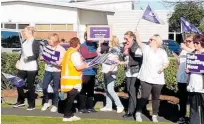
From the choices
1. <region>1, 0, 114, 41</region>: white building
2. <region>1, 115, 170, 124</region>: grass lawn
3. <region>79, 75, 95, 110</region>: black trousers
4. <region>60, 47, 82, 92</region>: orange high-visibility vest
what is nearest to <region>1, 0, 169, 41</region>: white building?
<region>1, 0, 114, 41</region>: white building

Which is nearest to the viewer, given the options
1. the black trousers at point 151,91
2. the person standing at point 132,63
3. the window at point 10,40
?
the black trousers at point 151,91

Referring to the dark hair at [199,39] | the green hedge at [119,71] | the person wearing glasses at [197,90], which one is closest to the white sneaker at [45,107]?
the green hedge at [119,71]

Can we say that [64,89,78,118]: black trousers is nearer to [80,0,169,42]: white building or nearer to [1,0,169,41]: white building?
[1,0,169,41]: white building

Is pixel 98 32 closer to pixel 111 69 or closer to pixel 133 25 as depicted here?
pixel 111 69

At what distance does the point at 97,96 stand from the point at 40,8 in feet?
83.1

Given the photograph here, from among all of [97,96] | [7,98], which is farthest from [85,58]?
[7,98]

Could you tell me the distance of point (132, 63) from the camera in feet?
35.3

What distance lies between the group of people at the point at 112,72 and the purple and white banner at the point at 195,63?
0.12 metres

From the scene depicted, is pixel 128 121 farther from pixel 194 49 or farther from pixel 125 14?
pixel 125 14

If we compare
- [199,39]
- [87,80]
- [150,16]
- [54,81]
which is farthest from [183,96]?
[54,81]

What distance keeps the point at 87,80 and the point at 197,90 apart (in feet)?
9.98

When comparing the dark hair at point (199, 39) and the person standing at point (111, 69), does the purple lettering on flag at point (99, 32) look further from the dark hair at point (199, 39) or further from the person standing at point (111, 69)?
the dark hair at point (199, 39)

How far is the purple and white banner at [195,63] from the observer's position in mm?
9219

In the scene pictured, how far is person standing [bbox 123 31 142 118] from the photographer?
1069cm
